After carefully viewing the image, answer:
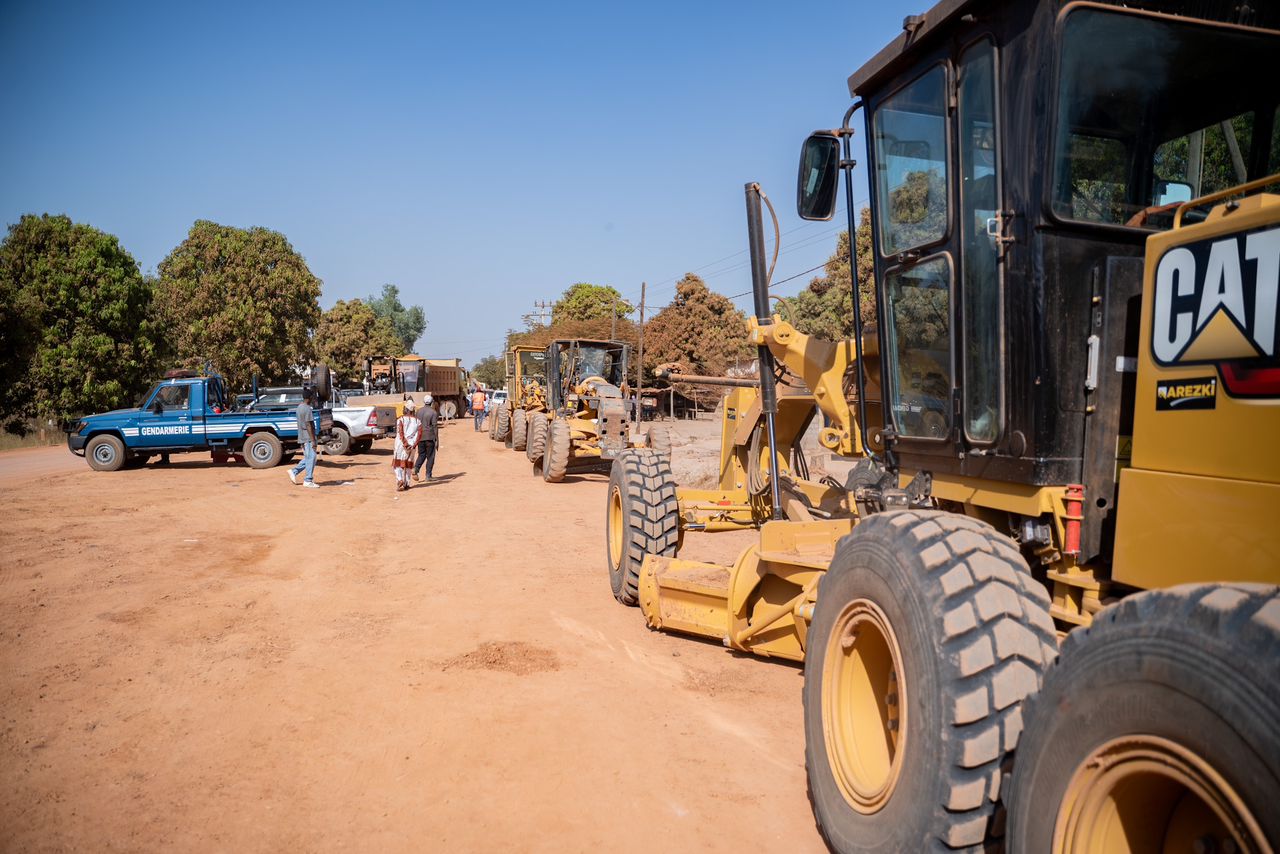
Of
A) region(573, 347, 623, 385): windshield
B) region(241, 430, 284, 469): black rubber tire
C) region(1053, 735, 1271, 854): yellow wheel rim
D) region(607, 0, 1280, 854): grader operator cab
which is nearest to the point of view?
region(1053, 735, 1271, 854): yellow wheel rim

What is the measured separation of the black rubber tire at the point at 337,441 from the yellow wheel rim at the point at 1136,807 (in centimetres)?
2279

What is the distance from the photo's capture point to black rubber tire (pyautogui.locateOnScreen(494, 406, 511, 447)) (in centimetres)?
2733

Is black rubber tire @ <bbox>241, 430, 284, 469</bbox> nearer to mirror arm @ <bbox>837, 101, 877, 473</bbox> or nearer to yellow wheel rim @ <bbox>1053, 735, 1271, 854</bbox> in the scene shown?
mirror arm @ <bbox>837, 101, 877, 473</bbox>

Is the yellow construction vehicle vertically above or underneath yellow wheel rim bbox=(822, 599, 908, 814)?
above

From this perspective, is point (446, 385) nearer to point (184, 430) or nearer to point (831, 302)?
point (831, 302)

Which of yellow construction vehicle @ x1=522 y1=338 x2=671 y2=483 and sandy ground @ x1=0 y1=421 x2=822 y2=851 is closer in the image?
sandy ground @ x1=0 y1=421 x2=822 y2=851

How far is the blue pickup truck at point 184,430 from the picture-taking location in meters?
17.6

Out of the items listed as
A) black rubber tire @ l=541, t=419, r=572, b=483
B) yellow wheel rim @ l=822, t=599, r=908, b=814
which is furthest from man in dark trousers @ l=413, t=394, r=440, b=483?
yellow wheel rim @ l=822, t=599, r=908, b=814

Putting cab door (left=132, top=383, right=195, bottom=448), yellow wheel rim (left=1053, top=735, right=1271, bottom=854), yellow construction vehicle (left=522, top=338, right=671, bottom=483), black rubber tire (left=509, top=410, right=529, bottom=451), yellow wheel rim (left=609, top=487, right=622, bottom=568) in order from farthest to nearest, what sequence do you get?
1. black rubber tire (left=509, top=410, right=529, bottom=451)
2. cab door (left=132, top=383, right=195, bottom=448)
3. yellow construction vehicle (left=522, top=338, right=671, bottom=483)
4. yellow wheel rim (left=609, top=487, right=622, bottom=568)
5. yellow wheel rim (left=1053, top=735, right=1271, bottom=854)

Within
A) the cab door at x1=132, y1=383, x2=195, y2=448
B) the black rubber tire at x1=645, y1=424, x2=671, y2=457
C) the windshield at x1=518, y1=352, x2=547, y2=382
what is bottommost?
the black rubber tire at x1=645, y1=424, x2=671, y2=457

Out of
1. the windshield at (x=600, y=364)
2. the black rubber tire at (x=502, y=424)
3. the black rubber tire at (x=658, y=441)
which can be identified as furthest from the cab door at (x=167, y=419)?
the black rubber tire at (x=502, y=424)

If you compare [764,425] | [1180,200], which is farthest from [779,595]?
[1180,200]

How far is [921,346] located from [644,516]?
355 centimetres

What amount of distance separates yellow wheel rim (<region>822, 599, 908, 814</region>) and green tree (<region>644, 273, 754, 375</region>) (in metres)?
35.3
